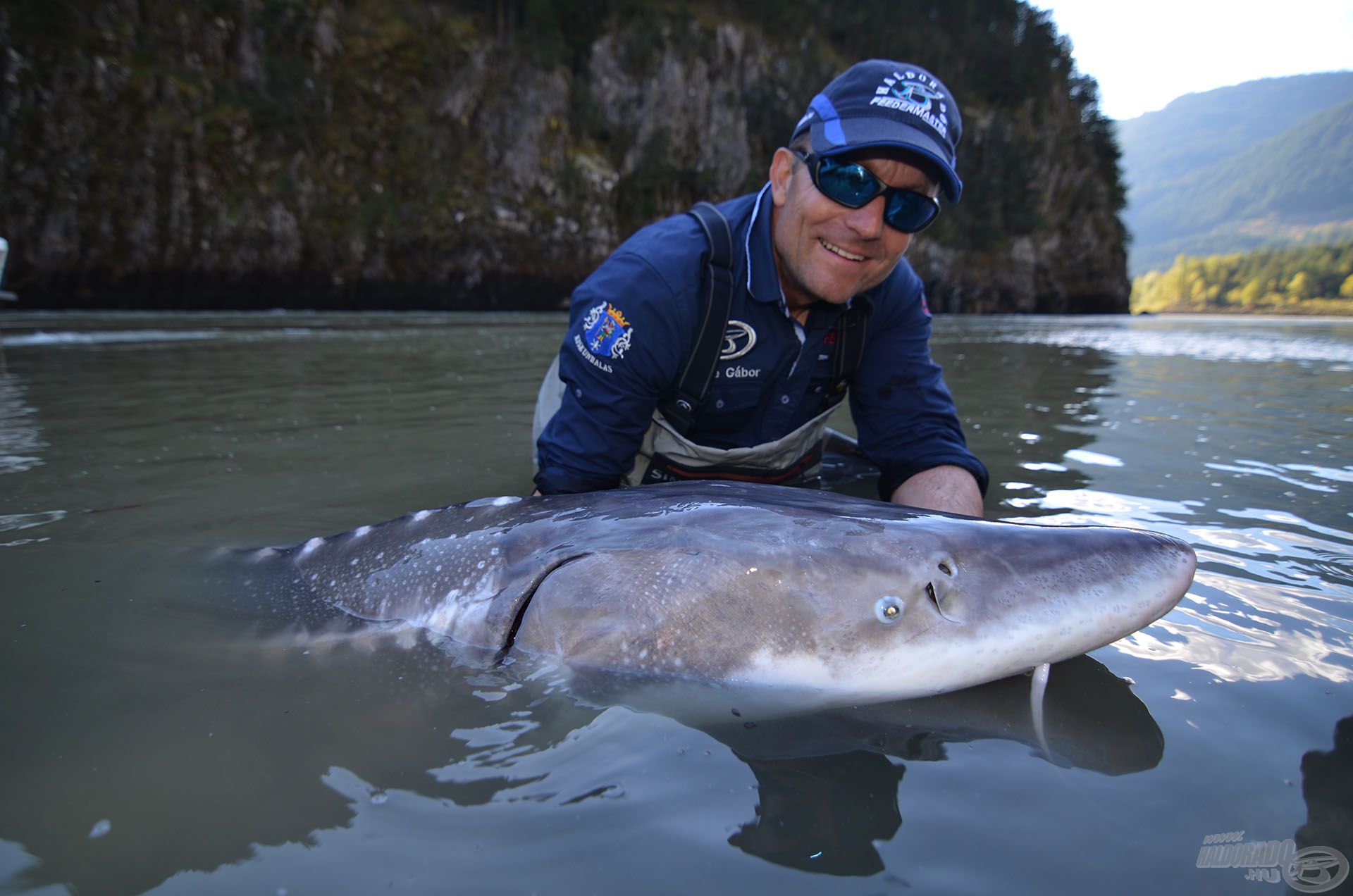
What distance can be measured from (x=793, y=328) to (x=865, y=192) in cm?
52

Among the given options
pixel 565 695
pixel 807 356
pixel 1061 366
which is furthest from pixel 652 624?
pixel 1061 366

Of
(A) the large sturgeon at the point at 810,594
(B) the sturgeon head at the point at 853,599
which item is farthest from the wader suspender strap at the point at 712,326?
(B) the sturgeon head at the point at 853,599

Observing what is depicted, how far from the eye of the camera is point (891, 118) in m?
2.35

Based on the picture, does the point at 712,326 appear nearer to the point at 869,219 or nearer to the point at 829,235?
the point at 829,235

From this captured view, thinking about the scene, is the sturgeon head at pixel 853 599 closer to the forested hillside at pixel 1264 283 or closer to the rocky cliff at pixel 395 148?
the rocky cliff at pixel 395 148

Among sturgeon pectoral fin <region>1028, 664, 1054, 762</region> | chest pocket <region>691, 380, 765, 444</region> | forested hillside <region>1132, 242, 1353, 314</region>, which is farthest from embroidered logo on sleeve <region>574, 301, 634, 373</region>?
forested hillside <region>1132, 242, 1353, 314</region>

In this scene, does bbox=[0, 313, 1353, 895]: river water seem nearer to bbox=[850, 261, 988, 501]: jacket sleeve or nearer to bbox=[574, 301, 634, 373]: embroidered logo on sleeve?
bbox=[850, 261, 988, 501]: jacket sleeve

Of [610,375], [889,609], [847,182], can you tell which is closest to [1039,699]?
[889,609]

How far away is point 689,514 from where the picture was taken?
168 cm

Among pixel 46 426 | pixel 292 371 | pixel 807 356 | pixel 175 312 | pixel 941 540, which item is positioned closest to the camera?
pixel 941 540

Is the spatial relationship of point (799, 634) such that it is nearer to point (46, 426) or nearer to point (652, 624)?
point (652, 624)

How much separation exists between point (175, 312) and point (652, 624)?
21.2 metres

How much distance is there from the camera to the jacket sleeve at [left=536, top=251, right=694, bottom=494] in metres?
2.41

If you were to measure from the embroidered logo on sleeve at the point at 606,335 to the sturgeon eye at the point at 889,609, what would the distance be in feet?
4.14
